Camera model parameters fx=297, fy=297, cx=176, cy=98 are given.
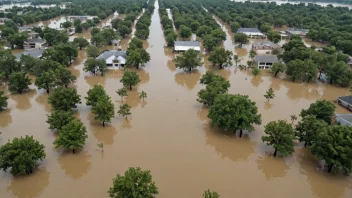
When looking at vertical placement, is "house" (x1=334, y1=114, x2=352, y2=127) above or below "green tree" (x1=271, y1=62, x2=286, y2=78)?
below

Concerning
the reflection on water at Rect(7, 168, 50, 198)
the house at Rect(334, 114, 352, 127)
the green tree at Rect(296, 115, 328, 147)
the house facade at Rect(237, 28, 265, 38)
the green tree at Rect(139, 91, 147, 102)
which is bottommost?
the reflection on water at Rect(7, 168, 50, 198)

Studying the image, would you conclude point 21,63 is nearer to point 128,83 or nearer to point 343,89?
point 128,83

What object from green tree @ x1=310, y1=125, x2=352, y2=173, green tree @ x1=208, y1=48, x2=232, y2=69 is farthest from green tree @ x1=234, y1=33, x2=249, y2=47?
green tree @ x1=310, y1=125, x2=352, y2=173

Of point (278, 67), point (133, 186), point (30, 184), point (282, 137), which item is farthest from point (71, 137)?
point (278, 67)

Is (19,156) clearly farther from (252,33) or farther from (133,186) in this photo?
(252,33)

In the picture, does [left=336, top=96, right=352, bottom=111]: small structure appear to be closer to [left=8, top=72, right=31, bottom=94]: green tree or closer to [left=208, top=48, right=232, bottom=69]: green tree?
[left=208, top=48, right=232, bottom=69]: green tree

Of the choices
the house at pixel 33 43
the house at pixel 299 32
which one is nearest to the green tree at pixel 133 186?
the house at pixel 33 43

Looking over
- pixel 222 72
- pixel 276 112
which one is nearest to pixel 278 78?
pixel 222 72
